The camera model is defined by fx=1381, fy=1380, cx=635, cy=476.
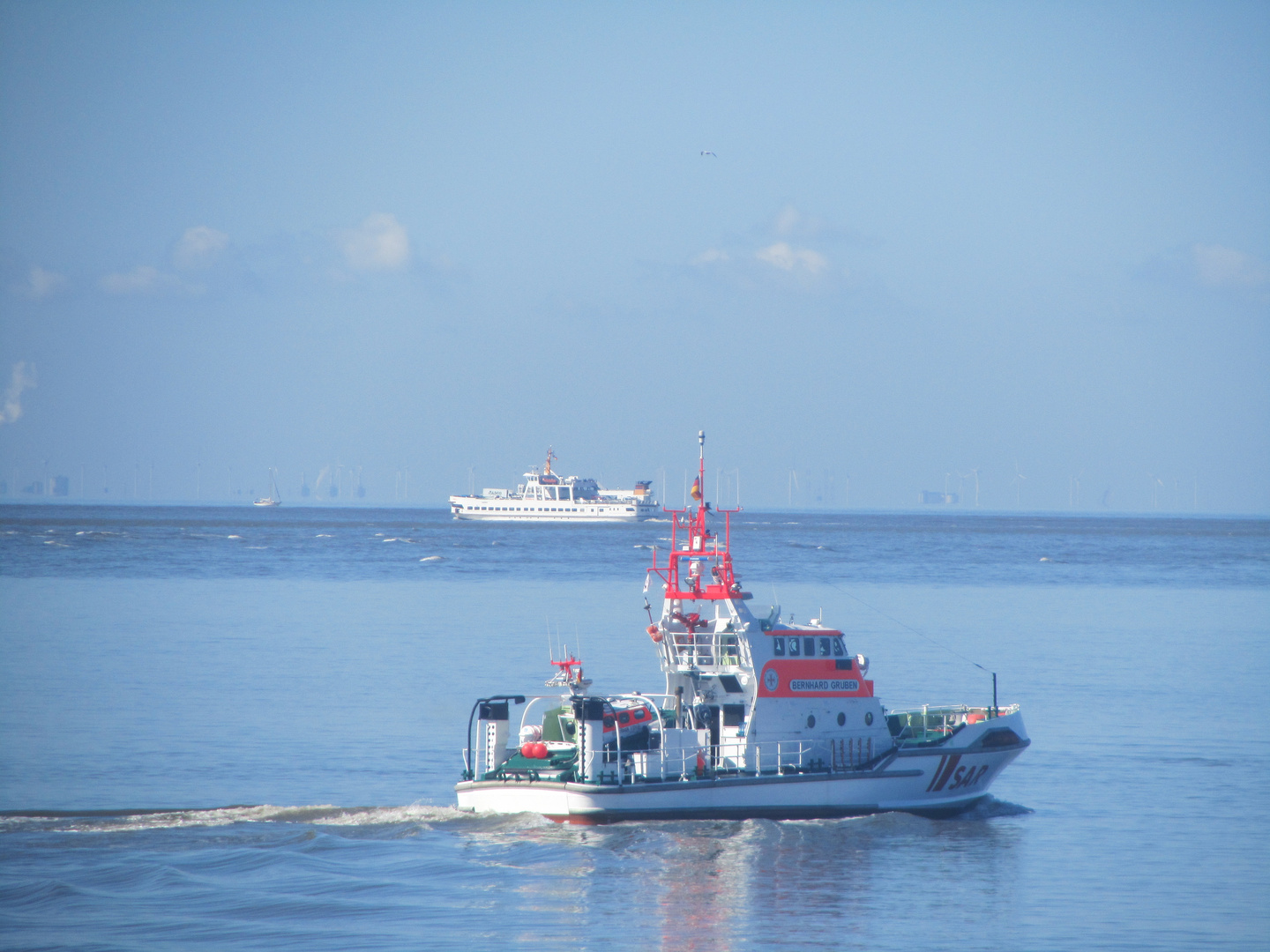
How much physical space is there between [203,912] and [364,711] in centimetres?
1820

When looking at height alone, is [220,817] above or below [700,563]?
below

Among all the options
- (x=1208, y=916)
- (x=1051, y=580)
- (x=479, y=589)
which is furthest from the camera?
(x=1051, y=580)

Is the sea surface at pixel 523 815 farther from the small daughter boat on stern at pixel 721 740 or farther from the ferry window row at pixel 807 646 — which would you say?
the ferry window row at pixel 807 646

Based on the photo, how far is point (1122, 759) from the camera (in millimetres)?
34594

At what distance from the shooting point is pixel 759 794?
2656cm

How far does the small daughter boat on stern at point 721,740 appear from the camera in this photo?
26.0 meters

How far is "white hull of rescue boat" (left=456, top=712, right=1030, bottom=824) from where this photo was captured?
84.7 ft

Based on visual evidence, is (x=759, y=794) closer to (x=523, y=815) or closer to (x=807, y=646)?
(x=807, y=646)

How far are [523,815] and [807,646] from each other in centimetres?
Result: 663

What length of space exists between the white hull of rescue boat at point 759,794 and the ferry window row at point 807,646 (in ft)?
7.95

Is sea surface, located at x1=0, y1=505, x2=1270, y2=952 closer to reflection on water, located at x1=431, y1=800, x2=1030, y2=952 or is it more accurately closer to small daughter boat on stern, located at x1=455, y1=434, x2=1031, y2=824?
reflection on water, located at x1=431, y1=800, x2=1030, y2=952

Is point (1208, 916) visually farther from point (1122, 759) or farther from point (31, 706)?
point (31, 706)

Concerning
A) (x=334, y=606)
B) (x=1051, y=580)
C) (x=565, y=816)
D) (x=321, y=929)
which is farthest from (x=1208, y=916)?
(x=1051, y=580)

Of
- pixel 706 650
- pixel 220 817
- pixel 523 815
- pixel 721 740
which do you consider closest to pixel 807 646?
pixel 706 650
